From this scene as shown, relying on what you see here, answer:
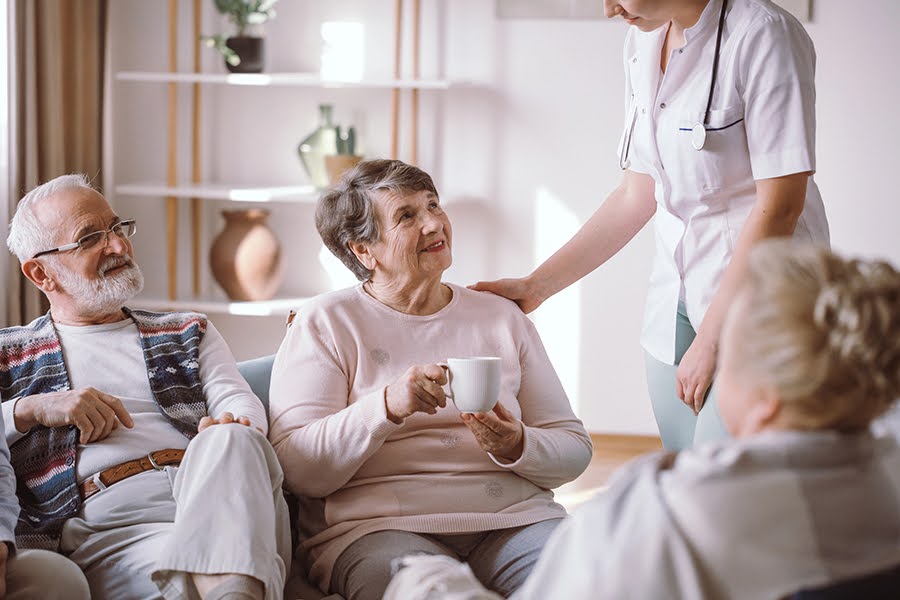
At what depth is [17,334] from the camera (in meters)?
2.18

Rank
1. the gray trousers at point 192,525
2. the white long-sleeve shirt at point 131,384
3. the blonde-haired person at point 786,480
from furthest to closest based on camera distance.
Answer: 1. the white long-sleeve shirt at point 131,384
2. the gray trousers at point 192,525
3. the blonde-haired person at point 786,480

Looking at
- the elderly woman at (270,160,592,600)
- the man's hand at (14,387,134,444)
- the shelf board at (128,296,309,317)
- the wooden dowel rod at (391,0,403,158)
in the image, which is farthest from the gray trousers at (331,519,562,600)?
the wooden dowel rod at (391,0,403,158)

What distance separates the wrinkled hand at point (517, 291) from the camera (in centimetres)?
232

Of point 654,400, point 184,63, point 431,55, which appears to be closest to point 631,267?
point 431,55

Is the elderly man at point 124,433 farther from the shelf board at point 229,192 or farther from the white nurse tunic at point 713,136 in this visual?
the shelf board at point 229,192

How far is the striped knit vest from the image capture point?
200cm

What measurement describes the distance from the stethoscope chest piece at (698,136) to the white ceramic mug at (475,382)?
0.53m

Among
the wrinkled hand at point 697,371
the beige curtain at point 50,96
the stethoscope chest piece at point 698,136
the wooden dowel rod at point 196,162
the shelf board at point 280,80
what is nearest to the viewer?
the wrinkled hand at point 697,371

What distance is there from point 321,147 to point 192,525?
2.95 m

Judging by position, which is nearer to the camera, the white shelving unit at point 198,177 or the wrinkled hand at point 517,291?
the wrinkled hand at point 517,291

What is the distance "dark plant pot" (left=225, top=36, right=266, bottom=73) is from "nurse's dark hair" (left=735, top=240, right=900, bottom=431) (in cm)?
367

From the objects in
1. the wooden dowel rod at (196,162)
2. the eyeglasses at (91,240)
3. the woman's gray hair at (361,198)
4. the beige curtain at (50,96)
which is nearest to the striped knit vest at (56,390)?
the eyeglasses at (91,240)

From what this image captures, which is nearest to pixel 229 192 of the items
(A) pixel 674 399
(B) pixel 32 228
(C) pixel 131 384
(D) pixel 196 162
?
(D) pixel 196 162

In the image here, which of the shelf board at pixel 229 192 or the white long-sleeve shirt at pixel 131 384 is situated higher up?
the shelf board at pixel 229 192
